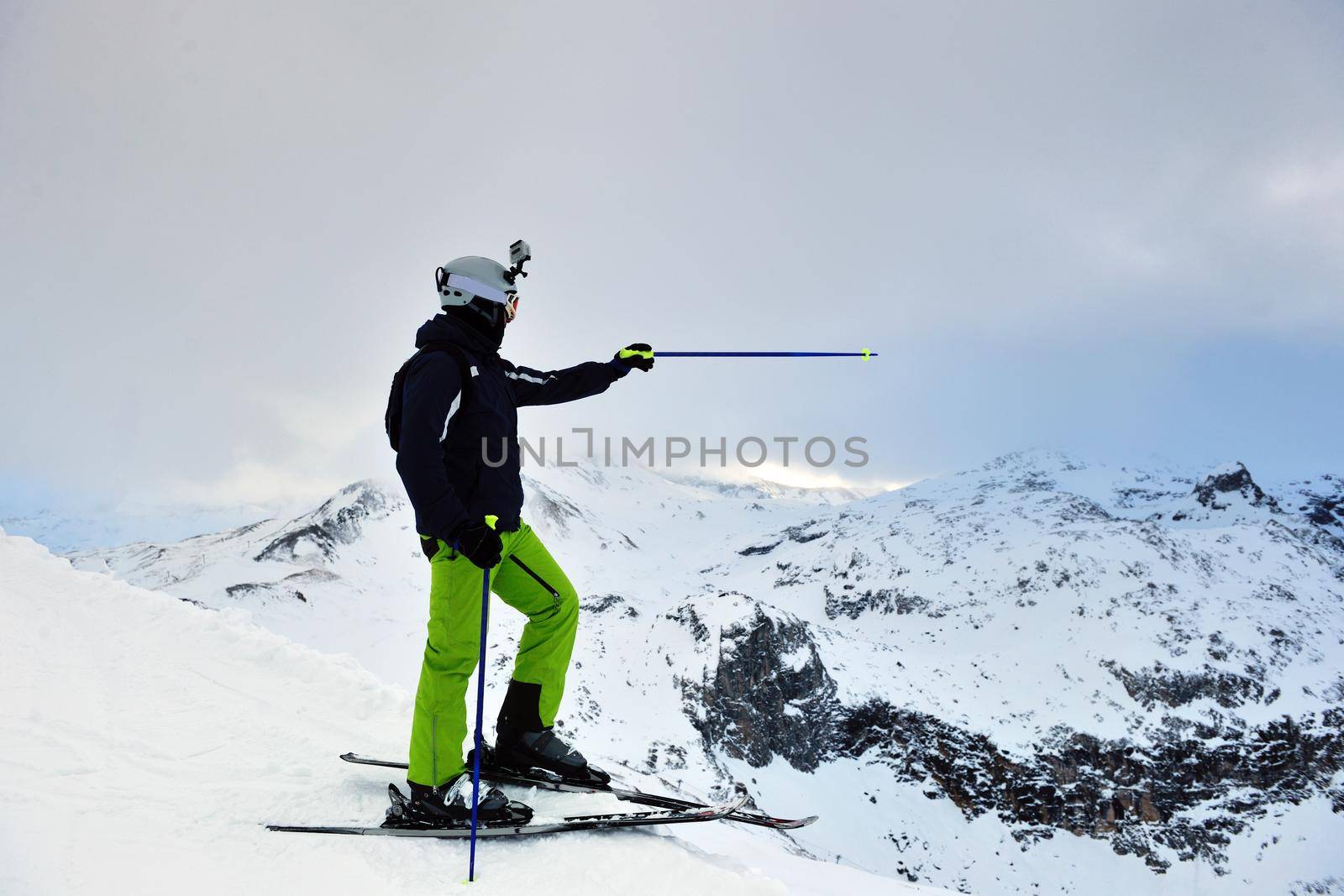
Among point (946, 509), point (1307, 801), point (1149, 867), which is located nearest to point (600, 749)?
point (1149, 867)

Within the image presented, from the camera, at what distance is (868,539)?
143 m

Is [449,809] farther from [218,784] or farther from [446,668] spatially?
[218,784]

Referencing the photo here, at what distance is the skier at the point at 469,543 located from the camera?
430 cm

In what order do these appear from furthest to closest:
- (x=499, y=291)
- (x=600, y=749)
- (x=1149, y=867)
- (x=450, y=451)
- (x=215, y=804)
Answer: (x=1149, y=867) < (x=600, y=749) < (x=499, y=291) < (x=450, y=451) < (x=215, y=804)

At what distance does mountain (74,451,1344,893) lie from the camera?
67062 millimetres

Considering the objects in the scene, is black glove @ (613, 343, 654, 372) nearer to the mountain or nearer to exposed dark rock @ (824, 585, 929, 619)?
the mountain

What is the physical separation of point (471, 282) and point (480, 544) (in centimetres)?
192

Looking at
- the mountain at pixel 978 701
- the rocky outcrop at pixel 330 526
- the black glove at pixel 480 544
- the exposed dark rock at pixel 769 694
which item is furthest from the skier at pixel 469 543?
the rocky outcrop at pixel 330 526

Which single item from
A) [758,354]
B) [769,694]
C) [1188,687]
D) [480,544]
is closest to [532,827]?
[480,544]

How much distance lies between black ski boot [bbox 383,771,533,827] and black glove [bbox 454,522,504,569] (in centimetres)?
159

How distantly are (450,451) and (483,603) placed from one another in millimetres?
1049

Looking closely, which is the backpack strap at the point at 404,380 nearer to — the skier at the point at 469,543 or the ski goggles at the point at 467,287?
the skier at the point at 469,543

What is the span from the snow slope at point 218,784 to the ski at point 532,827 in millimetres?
61

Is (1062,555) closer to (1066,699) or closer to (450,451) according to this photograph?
(1066,699)
